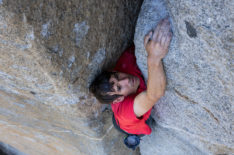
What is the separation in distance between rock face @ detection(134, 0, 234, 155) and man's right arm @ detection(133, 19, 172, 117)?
33mm

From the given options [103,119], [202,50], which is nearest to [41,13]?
[202,50]

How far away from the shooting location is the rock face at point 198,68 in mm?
772

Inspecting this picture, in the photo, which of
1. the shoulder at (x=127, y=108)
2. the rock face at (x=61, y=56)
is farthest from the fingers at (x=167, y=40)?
the shoulder at (x=127, y=108)

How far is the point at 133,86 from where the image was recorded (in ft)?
4.13

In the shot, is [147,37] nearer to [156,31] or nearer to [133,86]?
[156,31]

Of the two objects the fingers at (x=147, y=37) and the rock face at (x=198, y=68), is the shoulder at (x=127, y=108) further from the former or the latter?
the fingers at (x=147, y=37)

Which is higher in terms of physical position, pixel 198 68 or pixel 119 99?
pixel 198 68

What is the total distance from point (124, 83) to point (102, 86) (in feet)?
0.56

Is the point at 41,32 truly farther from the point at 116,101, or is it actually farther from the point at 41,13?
the point at 116,101

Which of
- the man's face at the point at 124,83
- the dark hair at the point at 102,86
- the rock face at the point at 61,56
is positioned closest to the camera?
the rock face at the point at 61,56

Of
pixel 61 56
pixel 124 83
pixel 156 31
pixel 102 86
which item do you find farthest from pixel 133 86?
pixel 61 56

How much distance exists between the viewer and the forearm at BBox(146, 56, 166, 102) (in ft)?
3.25

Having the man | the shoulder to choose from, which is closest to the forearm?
the man

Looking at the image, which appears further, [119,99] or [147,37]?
Result: [119,99]
